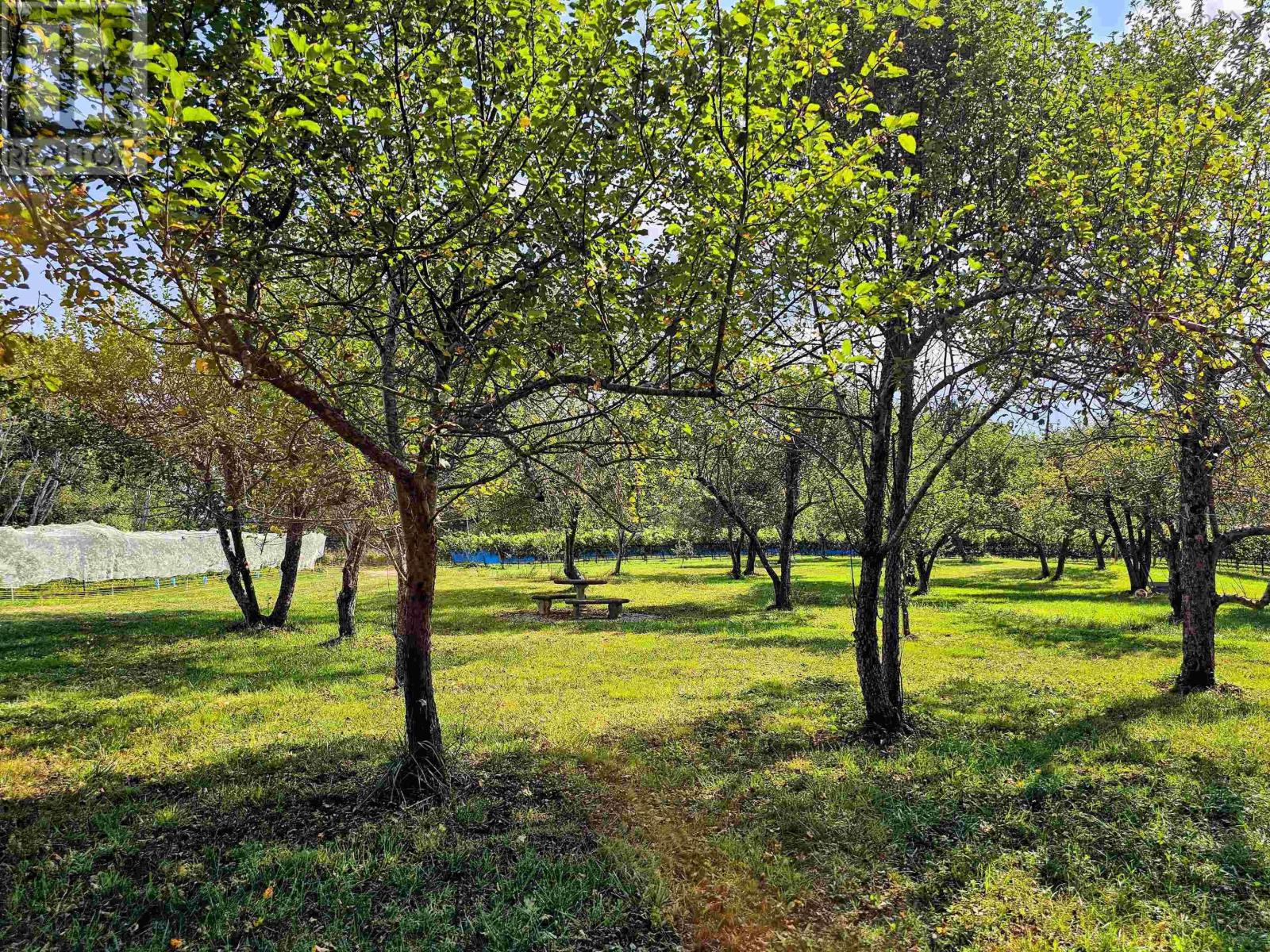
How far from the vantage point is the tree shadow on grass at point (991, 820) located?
4.70 metres

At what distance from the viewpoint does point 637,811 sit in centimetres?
645

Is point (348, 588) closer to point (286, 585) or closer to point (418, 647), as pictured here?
point (286, 585)

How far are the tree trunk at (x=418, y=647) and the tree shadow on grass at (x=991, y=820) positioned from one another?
240cm

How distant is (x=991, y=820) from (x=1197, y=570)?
25.7ft

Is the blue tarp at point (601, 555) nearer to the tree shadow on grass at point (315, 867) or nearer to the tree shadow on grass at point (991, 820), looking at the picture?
the tree shadow on grass at point (991, 820)

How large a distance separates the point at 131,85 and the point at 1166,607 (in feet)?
94.7

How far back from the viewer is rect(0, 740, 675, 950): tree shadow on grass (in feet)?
14.4

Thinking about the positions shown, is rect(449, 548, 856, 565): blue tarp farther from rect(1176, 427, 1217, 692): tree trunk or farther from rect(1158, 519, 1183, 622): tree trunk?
rect(1176, 427, 1217, 692): tree trunk

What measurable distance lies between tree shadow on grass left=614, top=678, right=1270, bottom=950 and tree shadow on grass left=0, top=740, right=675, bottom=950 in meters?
1.41

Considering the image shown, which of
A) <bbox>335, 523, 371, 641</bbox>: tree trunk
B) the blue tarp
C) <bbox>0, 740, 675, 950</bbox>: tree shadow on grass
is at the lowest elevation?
the blue tarp

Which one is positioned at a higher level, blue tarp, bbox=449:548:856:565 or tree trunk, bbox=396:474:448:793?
tree trunk, bbox=396:474:448:793

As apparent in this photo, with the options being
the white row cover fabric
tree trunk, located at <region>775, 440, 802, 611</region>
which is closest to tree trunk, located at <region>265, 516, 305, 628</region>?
the white row cover fabric

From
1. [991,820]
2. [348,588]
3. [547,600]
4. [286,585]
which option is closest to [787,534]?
[547,600]

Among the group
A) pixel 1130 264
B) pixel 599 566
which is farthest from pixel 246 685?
pixel 599 566
